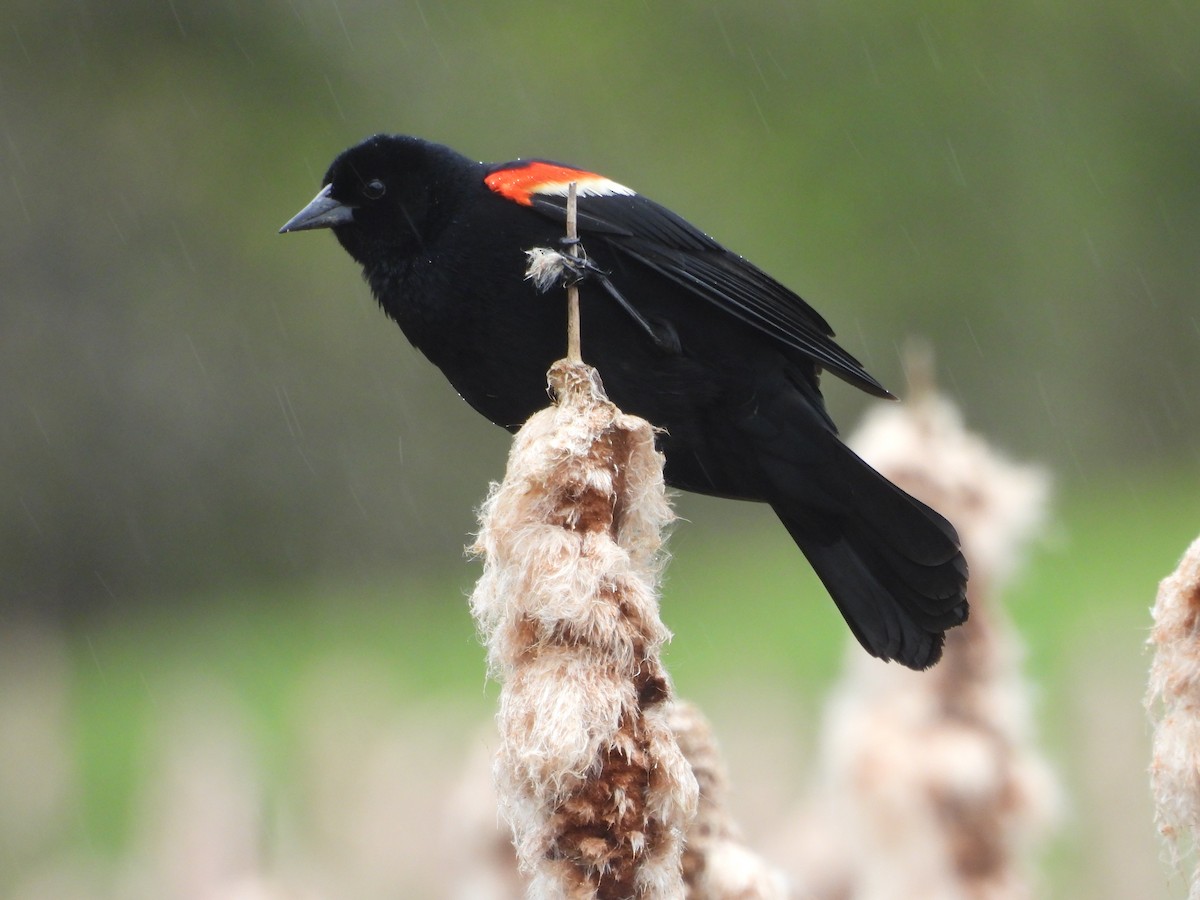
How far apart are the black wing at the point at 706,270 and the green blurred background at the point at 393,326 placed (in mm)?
2989

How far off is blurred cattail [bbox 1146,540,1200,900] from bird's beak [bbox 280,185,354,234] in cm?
175

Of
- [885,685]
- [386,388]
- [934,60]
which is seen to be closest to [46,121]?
[386,388]

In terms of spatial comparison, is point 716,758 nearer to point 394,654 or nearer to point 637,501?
point 637,501

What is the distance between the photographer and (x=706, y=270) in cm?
242

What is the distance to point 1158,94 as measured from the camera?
12.1 meters

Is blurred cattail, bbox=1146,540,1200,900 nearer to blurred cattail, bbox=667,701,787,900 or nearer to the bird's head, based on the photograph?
blurred cattail, bbox=667,701,787,900

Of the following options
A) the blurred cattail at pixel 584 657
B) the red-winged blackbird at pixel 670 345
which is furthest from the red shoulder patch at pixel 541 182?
the blurred cattail at pixel 584 657

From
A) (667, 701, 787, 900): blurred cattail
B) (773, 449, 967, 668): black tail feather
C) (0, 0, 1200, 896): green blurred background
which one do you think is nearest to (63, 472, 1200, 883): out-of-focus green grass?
(0, 0, 1200, 896): green blurred background

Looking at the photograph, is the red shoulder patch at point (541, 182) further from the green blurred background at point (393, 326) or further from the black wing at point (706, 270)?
the green blurred background at point (393, 326)

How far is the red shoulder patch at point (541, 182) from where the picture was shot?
2434 mm

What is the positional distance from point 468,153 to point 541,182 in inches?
269

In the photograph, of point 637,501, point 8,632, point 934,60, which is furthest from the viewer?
point 934,60

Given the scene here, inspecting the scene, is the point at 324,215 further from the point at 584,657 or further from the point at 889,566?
the point at 584,657

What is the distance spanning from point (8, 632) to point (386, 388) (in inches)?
104
